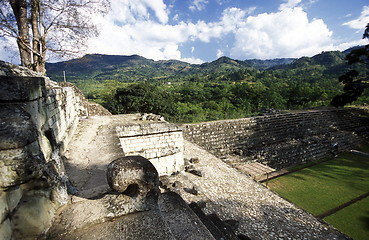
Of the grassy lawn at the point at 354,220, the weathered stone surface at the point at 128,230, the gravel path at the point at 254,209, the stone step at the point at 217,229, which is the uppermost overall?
the weathered stone surface at the point at 128,230

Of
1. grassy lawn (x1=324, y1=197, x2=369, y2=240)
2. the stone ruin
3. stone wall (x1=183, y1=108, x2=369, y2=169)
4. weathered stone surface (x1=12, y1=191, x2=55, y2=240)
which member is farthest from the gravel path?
weathered stone surface (x1=12, y1=191, x2=55, y2=240)

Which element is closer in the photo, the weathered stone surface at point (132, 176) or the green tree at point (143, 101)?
the weathered stone surface at point (132, 176)

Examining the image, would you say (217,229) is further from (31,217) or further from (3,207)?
(3,207)

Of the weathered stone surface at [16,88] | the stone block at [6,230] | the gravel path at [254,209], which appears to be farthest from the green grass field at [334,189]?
the weathered stone surface at [16,88]

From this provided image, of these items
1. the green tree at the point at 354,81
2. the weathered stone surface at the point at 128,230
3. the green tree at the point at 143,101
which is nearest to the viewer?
the weathered stone surface at the point at 128,230

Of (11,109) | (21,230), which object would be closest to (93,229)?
(21,230)

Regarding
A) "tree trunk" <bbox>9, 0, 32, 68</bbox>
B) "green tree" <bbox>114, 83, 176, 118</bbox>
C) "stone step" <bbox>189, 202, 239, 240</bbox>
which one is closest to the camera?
"stone step" <bbox>189, 202, 239, 240</bbox>

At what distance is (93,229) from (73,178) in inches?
63.5

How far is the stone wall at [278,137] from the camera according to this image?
39.8ft

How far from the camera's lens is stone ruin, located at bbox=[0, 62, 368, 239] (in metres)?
1.39

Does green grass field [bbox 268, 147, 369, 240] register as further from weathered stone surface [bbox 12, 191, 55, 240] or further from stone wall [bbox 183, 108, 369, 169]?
weathered stone surface [bbox 12, 191, 55, 240]

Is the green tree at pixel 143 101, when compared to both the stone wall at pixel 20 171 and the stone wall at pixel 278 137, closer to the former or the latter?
the stone wall at pixel 278 137

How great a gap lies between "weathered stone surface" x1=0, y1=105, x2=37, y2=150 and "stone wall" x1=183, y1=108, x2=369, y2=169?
11269mm

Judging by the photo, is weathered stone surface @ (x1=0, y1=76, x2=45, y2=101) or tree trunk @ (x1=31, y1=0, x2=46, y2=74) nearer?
weathered stone surface @ (x1=0, y1=76, x2=45, y2=101)
